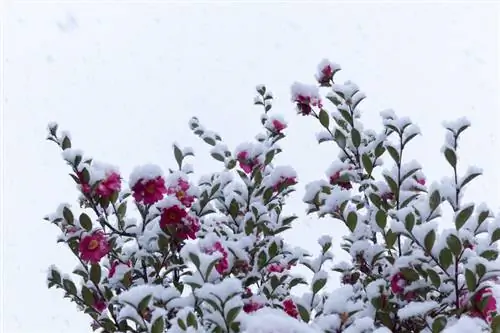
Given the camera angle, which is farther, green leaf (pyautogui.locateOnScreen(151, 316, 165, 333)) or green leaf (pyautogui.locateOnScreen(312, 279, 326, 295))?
green leaf (pyautogui.locateOnScreen(312, 279, 326, 295))

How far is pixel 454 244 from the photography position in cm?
145

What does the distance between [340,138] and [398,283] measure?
0.72 metres

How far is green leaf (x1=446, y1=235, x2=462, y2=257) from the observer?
4.75 ft

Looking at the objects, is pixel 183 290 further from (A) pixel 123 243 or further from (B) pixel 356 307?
(B) pixel 356 307

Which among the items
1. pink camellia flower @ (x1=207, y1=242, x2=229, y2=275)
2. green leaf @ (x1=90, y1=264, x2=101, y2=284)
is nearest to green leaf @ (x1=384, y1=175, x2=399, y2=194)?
pink camellia flower @ (x1=207, y1=242, x2=229, y2=275)

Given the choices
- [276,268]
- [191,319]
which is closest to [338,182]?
[276,268]

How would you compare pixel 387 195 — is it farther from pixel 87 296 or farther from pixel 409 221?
pixel 87 296

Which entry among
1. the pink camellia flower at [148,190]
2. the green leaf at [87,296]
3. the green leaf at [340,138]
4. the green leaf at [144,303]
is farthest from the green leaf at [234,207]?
the green leaf at [144,303]

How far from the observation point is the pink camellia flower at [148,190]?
73.7 inches

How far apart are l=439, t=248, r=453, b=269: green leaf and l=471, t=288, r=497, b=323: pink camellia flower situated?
97 millimetres

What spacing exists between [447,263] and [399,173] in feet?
1.38

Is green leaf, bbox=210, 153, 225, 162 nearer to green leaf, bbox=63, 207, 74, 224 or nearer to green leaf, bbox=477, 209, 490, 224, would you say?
green leaf, bbox=63, 207, 74, 224

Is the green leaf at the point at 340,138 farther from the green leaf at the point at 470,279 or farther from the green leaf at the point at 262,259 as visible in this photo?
the green leaf at the point at 470,279

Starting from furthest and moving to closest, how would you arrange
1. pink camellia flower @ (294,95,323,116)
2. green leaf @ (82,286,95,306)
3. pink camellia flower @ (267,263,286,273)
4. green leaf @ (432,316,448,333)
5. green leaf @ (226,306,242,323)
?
pink camellia flower @ (294,95,323,116) < pink camellia flower @ (267,263,286,273) < green leaf @ (82,286,95,306) < green leaf @ (432,316,448,333) < green leaf @ (226,306,242,323)
